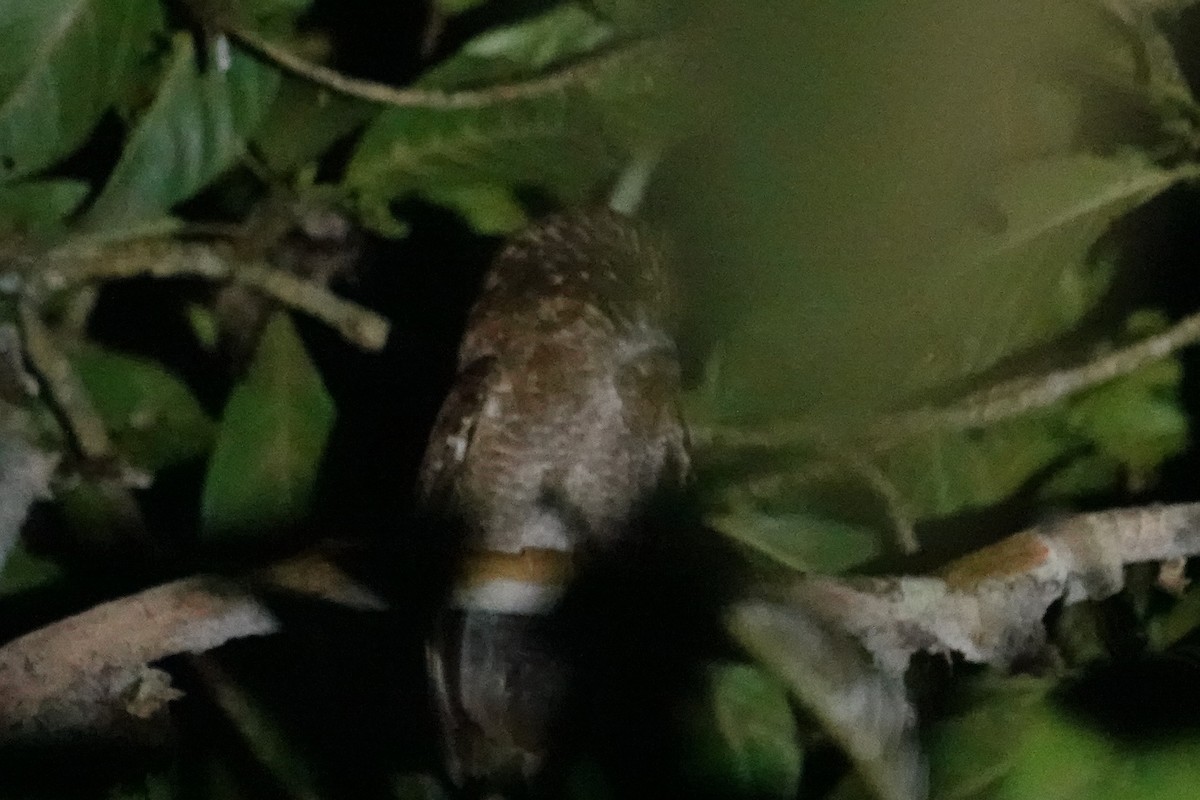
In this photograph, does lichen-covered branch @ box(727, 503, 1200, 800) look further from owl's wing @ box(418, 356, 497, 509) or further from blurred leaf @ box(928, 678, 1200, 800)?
owl's wing @ box(418, 356, 497, 509)

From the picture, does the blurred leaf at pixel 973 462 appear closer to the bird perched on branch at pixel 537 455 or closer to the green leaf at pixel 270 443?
the bird perched on branch at pixel 537 455

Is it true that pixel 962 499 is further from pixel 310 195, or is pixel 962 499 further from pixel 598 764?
pixel 310 195

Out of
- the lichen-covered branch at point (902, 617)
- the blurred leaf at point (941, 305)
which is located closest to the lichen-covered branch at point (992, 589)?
the lichen-covered branch at point (902, 617)

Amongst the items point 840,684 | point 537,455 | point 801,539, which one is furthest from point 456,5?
point 840,684

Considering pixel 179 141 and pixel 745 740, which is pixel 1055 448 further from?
pixel 179 141

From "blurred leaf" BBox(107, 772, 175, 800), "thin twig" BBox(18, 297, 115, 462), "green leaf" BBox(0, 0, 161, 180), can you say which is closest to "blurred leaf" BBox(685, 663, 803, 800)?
"blurred leaf" BBox(107, 772, 175, 800)
